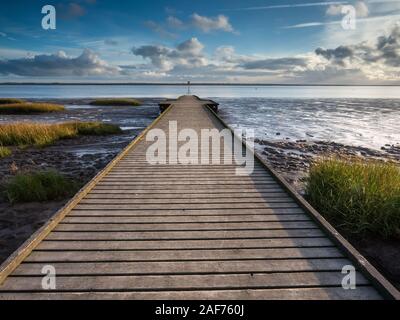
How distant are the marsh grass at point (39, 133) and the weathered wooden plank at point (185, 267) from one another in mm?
12617

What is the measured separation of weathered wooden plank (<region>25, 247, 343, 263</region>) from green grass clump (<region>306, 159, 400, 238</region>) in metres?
2.60

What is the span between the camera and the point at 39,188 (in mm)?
7980

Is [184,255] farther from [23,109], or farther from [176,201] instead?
[23,109]

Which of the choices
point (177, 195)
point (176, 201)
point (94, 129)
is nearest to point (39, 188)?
point (177, 195)

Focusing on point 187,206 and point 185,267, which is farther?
point 187,206

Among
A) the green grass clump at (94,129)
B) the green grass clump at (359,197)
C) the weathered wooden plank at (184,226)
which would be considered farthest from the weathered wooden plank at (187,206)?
the green grass clump at (94,129)

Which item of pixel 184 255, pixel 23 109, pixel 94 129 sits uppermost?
pixel 23 109

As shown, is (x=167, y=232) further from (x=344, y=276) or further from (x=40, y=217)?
(x=40, y=217)

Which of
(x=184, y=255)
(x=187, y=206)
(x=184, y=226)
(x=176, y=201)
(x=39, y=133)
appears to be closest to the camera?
(x=184, y=255)

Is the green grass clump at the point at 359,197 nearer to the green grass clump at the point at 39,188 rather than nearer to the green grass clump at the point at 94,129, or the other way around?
the green grass clump at the point at 39,188

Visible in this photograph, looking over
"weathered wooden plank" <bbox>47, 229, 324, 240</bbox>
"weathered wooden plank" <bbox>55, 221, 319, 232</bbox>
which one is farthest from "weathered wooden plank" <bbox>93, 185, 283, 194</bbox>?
"weathered wooden plank" <bbox>47, 229, 324, 240</bbox>

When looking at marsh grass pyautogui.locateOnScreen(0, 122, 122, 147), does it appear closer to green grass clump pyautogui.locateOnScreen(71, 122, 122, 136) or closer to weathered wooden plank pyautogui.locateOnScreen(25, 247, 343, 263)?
green grass clump pyautogui.locateOnScreen(71, 122, 122, 136)

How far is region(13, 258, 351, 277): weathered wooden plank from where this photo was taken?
11.5 ft

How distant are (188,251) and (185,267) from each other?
1.12 ft
